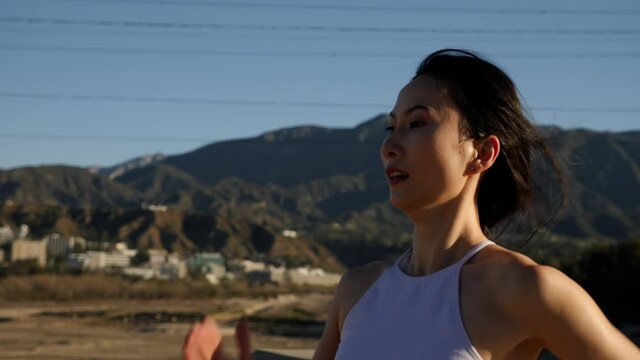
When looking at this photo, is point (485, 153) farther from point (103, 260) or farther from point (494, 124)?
point (103, 260)

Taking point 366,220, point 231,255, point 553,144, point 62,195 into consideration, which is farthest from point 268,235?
point 553,144

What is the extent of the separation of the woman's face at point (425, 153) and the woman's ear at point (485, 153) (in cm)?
2

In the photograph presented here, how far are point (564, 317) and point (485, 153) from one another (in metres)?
0.45

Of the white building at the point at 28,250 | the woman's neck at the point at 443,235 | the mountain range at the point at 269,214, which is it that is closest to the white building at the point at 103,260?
the white building at the point at 28,250

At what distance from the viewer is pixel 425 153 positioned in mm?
2125

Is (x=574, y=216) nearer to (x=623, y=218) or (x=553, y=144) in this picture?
(x=623, y=218)

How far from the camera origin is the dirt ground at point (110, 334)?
31734 mm

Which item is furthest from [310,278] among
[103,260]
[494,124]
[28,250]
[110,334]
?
[494,124]

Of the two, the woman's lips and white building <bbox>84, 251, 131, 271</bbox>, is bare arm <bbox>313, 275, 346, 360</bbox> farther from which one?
white building <bbox>84, 251, 131, 271</bbox>

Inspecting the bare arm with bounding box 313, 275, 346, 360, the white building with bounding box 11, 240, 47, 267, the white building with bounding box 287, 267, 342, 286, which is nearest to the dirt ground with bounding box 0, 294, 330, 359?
the bare arm with bounding box 313, 275, 346, 360

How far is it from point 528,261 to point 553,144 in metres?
0.62

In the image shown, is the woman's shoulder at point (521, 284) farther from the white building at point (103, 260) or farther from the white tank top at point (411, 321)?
the white building at point (103, 260)

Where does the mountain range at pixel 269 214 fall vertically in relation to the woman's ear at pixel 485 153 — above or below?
below

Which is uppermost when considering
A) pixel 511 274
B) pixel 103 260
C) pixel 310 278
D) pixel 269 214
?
pixel 511 274
